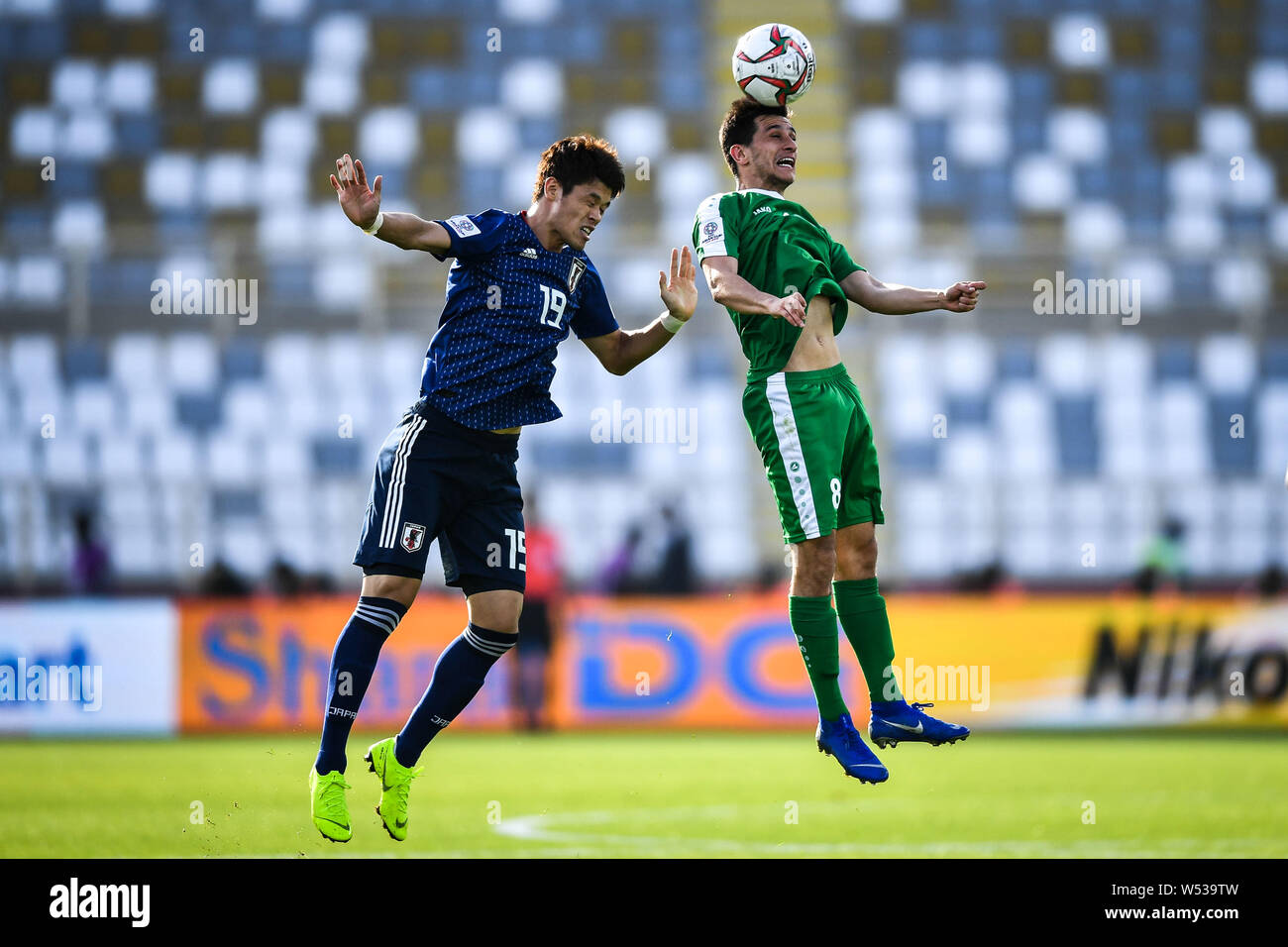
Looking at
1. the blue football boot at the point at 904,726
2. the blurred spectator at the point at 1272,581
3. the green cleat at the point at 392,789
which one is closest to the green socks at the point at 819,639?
the blue football boot at the point at 904,726

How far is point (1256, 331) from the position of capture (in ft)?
57.9

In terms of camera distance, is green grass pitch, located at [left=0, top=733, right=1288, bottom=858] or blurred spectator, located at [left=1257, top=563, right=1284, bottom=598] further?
blurred spectator, located at [left=1257, top=563, right=1284, bottom=598]

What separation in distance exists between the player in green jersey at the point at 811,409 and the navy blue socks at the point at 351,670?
144 centimetres

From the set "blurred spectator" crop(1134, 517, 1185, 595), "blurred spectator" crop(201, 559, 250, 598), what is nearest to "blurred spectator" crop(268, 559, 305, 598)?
"blurred spectator" crop(201, 559, 250, 598)

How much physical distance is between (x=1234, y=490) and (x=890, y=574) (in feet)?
10.9

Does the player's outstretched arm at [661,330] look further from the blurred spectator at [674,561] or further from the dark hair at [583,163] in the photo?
the blurred spectator at [674,561]

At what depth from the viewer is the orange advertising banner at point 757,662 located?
13.6 m

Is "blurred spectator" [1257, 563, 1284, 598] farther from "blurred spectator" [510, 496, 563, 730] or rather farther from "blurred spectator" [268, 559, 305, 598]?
"blurred spectator" [268, 559, 305, 598]

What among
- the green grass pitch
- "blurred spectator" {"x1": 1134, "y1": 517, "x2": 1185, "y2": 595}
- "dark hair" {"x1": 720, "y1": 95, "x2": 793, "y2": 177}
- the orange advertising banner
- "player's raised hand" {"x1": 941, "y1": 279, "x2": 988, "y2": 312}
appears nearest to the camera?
"player's raised hand" {"x1": 941, "y1": 279, "x2": 988, "y2": 312}

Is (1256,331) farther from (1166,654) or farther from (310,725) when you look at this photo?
(310,725)

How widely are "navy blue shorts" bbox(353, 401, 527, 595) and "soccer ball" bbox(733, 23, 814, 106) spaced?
159 cm

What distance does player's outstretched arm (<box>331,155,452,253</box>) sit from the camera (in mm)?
5312

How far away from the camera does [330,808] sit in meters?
5.30

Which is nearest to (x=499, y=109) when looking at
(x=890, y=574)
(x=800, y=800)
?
(x=890, y=574)
